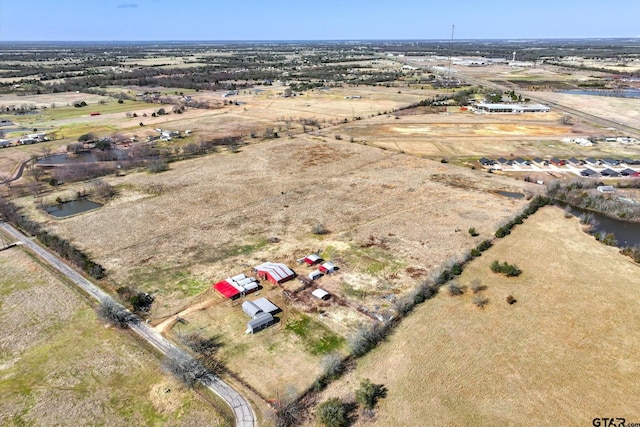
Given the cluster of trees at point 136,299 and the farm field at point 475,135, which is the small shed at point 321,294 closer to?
the cluster of trees at point 136,299

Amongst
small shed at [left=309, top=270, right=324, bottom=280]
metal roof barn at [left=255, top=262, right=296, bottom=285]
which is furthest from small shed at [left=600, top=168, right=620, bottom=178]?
metal roof barn at [left=255, top=262, right=296, bottom=285]

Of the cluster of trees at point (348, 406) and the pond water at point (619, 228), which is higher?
the pond water at point (619, 228)

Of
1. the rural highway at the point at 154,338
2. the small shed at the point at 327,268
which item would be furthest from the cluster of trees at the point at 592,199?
the rural highway at the point at 154,338

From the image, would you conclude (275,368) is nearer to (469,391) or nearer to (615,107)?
(469,391)

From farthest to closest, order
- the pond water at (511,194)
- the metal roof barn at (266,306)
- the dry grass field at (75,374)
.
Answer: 1. the pond water at (511,194)
2. the metal roof barn at (266,306)
3. the dry grass field at (75,374)

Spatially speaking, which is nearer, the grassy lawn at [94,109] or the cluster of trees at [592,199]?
the cluster of trees at [592,199]

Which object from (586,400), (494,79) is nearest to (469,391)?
(586,400)

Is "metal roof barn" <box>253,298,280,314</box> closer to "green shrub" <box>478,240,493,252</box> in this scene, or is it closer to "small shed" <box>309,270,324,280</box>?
"small shed" <box>309,270,324,280</box>
